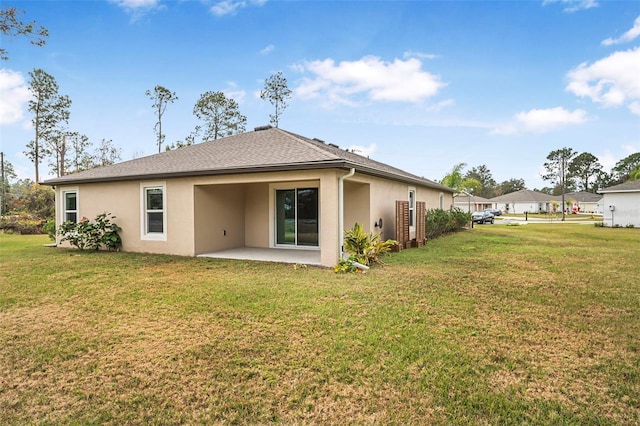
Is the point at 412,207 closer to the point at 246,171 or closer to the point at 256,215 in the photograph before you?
the point at 256,215

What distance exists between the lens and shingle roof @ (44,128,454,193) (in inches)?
328

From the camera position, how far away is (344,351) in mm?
3631

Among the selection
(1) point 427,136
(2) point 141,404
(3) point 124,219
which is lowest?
(2) point 141,404

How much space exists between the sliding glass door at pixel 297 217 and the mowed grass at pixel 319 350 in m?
4.29

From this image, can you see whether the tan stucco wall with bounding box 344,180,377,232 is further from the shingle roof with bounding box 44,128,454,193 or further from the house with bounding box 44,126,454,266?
the shingle roof with bounding box 44,128,454,193

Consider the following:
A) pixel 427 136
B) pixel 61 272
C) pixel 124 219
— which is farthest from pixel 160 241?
pixel 427 136

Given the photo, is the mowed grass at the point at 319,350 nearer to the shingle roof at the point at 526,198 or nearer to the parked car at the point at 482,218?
the parked car at the point at 482,218

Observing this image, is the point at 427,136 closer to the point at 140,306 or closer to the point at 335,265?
the point at 335,265

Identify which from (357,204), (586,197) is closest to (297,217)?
(357,204)

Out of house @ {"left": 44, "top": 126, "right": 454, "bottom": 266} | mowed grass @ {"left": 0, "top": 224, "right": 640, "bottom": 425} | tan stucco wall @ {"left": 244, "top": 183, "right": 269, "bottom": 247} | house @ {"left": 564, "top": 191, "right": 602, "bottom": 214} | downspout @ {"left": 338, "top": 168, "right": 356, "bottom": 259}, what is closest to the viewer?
mowed grass @ {"left": 0, "top": 224, "right": 640, "bottom": 425}

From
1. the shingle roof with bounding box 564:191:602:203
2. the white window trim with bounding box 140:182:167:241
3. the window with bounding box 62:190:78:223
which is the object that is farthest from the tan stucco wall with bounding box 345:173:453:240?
the shingle roof with bounding box 564:191:602:203

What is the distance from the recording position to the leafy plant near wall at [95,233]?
11.0 metres

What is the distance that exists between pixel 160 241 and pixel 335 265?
5772mm

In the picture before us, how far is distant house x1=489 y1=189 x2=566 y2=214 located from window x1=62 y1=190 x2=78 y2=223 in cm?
6109
